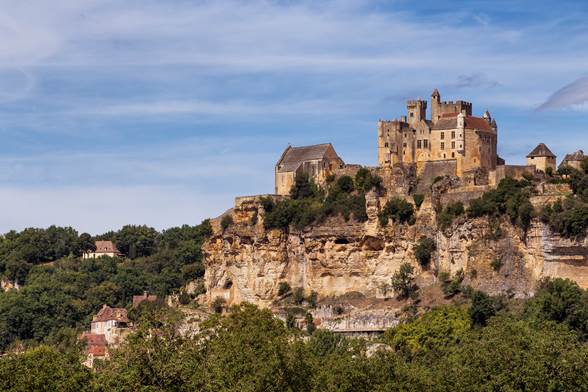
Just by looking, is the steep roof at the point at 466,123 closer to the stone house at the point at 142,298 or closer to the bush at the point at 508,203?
the bush at the point at 508,203

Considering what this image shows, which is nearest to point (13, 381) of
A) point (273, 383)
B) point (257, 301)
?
point (273, 383)

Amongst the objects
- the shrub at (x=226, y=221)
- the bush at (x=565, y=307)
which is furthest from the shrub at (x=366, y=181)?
the bush at (x=565, y=307)

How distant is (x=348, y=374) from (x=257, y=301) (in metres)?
45.2

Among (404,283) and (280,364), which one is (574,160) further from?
(280,364)

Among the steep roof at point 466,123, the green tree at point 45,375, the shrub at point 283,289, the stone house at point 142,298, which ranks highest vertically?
the steep roof at point 466,123

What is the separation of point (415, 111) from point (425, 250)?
1241 centimetres

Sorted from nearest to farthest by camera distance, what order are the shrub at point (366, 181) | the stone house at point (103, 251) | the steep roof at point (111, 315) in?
the shrub at point (366, 181), the steep roof at point (111, 315), the stone house at point (103, 251)

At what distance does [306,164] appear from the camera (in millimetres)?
119688

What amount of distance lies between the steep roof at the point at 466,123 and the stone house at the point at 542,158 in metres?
4.17

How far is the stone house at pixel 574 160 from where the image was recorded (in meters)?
108

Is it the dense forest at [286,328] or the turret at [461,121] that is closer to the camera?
the dense forest at [286,328]

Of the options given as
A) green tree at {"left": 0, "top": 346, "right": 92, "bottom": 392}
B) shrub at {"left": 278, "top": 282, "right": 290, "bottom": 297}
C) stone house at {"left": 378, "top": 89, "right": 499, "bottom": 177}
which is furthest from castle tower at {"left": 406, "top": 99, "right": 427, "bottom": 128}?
green tree at {"left": 0, "top": 346, "right": 92, "bottom": 392}

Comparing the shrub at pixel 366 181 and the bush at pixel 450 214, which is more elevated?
the shrub at pixel 366 181

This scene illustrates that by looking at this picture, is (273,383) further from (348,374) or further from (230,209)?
(230,209)
